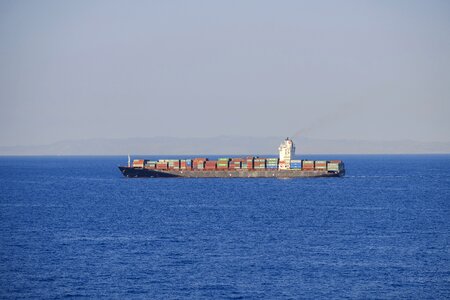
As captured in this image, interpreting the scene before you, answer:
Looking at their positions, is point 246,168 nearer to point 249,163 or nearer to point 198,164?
point 249,163

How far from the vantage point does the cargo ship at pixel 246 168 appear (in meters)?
163

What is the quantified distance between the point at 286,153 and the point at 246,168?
1104cm

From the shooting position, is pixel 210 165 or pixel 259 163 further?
pixel 210 165

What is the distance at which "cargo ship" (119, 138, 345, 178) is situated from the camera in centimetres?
16325

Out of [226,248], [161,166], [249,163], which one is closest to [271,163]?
[249,163]

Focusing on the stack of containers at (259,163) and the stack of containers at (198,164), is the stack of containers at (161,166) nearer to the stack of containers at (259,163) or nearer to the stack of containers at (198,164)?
the stack of containers at (198,164)

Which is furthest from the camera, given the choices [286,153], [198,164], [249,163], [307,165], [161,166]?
[198,164]

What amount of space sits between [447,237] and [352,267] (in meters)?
17.7

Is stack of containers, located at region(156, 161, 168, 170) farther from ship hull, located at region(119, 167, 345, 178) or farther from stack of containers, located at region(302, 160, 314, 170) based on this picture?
stack of containers, located at region(302, 160, 314, 170)

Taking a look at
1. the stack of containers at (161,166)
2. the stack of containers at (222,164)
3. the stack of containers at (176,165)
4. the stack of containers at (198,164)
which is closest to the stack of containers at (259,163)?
the stack of containers at (222,164)

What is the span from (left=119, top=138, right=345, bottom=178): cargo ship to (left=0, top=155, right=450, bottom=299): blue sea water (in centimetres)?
5423

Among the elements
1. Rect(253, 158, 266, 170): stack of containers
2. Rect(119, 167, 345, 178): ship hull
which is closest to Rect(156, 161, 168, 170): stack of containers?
Rect(119, 167, 345, 178): ship hull

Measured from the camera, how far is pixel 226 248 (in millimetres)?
60531

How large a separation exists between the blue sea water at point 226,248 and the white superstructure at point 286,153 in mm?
51050
